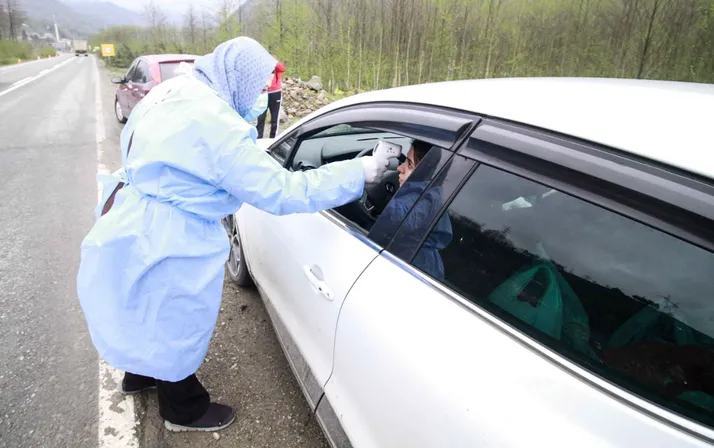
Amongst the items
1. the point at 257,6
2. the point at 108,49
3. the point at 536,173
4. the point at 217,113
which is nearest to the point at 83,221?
the point at 217,113

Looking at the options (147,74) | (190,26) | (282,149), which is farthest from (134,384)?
(190,26)

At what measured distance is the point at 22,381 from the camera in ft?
7.45

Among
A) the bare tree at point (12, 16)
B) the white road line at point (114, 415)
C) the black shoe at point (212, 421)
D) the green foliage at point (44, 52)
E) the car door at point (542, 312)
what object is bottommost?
the white road line at point (114, 415)

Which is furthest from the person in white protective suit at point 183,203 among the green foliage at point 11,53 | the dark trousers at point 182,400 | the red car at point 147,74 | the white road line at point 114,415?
the green foliage at point 11,53

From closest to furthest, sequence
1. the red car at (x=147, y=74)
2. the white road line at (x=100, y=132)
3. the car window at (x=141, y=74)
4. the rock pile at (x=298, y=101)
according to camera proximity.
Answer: the white road line at (x=100, y=132)
the red car at (x=147, y=74)
the car window at (x=141, y=74)
the rock pile at (x=298, y=101)

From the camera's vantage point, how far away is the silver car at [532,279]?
0.83m

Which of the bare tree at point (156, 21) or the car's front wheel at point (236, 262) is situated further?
the bare tree at point (156, 21)

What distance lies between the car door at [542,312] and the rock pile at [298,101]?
8801 millimetres

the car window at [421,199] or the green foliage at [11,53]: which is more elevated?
the green foliage at [11,53]

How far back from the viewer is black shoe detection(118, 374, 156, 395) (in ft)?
7.19

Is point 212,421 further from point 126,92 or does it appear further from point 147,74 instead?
point 126,92

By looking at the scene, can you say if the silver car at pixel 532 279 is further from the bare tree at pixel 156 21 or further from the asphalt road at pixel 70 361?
the bare tree at pixel 156 21

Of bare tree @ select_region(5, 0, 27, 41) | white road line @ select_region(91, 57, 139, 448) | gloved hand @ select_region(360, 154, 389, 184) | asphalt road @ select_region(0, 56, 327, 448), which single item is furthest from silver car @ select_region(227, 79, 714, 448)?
bare tree @ select_region(5, 0, 27, 41)

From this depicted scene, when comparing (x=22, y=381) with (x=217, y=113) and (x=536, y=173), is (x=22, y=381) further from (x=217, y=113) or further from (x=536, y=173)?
(x=536, y=173)
